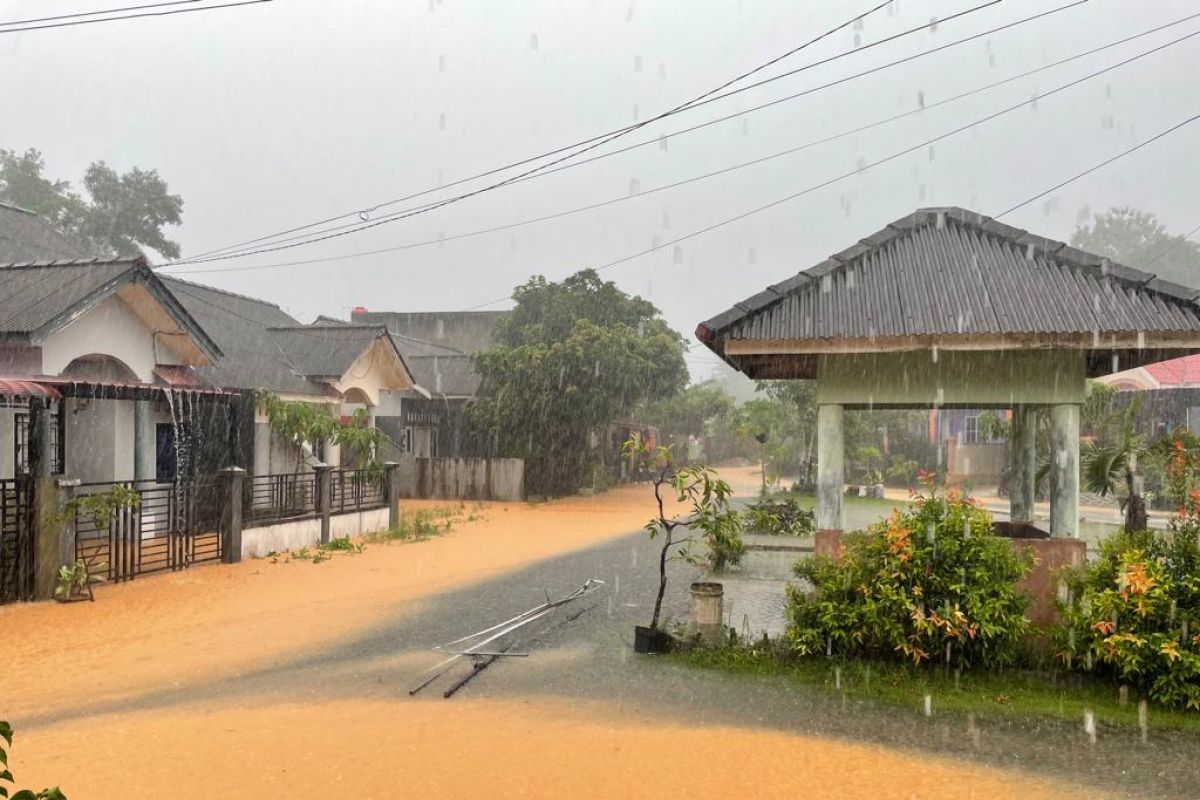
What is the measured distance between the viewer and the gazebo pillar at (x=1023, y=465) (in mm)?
11172

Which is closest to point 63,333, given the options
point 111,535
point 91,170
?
→ point 111,535

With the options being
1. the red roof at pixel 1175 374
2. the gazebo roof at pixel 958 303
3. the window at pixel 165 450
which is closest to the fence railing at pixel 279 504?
the window at pixel 165 450

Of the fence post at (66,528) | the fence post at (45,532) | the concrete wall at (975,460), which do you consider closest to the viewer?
the fence post at (45,532)

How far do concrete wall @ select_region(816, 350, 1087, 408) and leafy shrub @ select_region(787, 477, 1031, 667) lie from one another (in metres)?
1.10

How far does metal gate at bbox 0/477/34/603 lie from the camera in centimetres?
1062

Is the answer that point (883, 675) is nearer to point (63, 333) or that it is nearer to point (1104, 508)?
point (63, 333)

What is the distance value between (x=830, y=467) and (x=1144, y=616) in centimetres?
306

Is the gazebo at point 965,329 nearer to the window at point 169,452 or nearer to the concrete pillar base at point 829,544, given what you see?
the concrete pillar base at point 829,544

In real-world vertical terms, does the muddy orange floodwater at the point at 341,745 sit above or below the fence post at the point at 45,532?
below

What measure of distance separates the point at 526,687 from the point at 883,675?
331cm

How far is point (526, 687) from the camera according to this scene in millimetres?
7648

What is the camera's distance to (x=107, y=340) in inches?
581

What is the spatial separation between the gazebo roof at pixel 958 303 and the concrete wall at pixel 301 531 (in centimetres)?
942

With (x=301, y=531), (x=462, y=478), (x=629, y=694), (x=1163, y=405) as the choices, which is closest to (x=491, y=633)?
(x=629, y=694)
